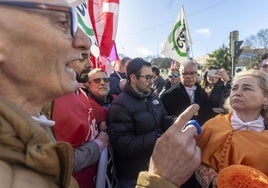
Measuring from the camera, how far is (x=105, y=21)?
13.6 ft

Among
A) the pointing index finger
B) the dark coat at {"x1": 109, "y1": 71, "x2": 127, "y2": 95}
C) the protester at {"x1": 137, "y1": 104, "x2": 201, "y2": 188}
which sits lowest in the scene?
the dark coat at {"x1": 109, "y1": 71, "x2": 127, "y2": 95}

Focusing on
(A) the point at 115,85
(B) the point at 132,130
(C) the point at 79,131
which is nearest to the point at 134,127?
(B) the point at 132,130

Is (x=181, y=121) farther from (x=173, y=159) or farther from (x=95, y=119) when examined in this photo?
(x=95, y=119)

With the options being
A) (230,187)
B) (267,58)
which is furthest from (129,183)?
(267,58)

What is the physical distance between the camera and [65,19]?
987mm

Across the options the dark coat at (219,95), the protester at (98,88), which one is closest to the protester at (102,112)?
the protester at (98,88)

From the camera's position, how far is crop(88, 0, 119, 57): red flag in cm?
414

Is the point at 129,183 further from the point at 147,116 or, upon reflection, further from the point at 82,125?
the point at 82,125

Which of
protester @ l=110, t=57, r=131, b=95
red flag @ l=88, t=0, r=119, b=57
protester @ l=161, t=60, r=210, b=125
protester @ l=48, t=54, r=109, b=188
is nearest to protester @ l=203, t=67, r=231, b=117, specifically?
protester @ l=161, t=60, r=210, b=125

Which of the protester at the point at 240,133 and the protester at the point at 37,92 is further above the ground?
the protester at the point at 37,92

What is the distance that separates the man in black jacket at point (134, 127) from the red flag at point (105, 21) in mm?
1141

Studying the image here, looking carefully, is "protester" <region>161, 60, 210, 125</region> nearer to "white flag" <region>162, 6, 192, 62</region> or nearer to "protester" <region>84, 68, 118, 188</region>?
"protester" <region>84, 68, 118, 188</region>

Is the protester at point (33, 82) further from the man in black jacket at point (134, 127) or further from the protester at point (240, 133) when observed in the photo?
the man in black jacket at point (134, 127)

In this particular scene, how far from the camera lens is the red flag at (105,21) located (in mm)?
4137
